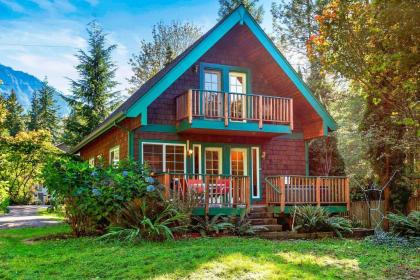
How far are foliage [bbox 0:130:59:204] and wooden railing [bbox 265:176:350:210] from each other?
18.4m

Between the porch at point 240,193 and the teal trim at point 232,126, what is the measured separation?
158cm

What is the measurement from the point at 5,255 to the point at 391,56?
7869 mm

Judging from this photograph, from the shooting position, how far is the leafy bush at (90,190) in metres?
9.38

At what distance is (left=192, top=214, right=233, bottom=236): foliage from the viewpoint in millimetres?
10477

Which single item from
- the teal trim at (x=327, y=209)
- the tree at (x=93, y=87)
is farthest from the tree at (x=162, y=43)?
the teal trim at (x=327, y=209)

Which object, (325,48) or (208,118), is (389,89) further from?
(208,118)

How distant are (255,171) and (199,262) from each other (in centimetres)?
880

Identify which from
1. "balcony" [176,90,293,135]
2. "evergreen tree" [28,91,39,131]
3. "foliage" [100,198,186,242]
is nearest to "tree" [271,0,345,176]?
"balcony" [176,90,293,135]

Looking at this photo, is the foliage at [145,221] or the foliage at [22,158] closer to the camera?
the foliage at [145,221]

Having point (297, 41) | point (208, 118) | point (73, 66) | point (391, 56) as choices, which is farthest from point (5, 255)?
point (297, 41)

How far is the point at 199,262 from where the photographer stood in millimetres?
6227

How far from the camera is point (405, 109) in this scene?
9.38 m

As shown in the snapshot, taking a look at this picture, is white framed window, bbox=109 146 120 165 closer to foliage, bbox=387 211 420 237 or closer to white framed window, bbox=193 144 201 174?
white framed window, bbox=193 144 201 174

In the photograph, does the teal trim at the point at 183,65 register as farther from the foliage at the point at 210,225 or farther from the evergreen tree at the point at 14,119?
the evergreen tree at the point at 14,119
